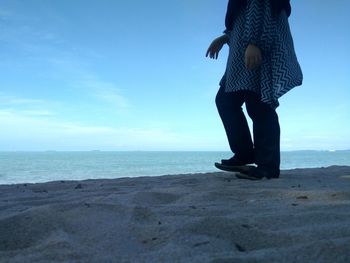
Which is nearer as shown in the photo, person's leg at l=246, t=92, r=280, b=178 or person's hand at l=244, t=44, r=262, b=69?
person's hand at l=244, t=44, r=262, b=69

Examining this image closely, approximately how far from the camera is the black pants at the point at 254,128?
3186 millimetres

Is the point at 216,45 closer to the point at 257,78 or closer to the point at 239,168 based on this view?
the point at 257,78

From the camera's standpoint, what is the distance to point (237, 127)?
3361 mm

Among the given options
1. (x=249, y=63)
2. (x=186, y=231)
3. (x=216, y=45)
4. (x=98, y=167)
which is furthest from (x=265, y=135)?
(x=98, y=167)

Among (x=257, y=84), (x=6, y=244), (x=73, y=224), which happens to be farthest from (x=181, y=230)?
(x=257, y=84)

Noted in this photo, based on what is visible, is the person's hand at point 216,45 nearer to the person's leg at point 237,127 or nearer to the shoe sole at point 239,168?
the person's leg at point 237,127

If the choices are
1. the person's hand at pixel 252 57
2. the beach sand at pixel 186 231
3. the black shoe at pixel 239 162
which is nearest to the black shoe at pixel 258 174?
the black shoe at pixel 239 162

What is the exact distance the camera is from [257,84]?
3170 millimetres

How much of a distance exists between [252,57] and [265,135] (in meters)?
0.65

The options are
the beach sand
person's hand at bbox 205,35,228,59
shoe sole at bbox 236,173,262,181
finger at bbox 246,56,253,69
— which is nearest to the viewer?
the beach sand

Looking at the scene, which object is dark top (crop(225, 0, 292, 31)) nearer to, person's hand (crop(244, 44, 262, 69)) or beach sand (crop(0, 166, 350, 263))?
person's hand (crop(244, 44, 262, 69))

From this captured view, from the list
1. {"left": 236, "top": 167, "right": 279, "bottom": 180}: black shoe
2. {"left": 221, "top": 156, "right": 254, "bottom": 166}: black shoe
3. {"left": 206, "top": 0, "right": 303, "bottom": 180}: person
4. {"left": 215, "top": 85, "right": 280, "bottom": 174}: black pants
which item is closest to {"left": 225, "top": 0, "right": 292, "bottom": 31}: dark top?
{"left": 206, "top": 0, "right": 303, "bottom": 180}: person

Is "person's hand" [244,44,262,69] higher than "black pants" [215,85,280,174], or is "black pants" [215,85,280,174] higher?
"person's hand" [244,44,262,69]

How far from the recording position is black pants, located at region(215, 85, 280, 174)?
125 inches
